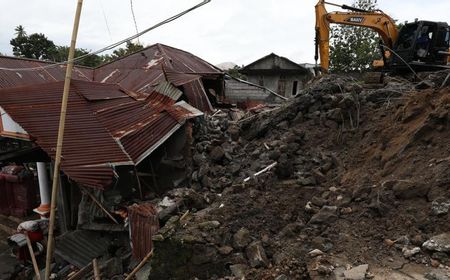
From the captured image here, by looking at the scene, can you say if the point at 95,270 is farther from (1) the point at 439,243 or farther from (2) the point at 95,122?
(1) the point at 439,243

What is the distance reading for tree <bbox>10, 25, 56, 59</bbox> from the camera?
36.3 meters

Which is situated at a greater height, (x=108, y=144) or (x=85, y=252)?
(x=108, y=144)

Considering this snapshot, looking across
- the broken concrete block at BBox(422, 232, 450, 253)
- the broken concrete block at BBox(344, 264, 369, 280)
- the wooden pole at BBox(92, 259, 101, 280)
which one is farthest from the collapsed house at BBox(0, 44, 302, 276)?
the broken concrete block at BBox(422, 232, 450, 253)

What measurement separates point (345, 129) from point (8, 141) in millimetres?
7085

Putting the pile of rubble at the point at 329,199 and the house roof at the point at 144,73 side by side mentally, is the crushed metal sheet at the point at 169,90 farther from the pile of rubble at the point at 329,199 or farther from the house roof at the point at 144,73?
the pile of rubble at the point at 329,199

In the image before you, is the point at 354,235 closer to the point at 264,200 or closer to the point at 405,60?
the point at 264,200

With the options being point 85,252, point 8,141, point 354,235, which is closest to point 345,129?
point 354,235

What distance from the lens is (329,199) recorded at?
4.54 m

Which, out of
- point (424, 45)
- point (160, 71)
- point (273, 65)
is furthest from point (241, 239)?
point (273, 65)

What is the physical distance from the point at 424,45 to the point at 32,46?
3856cm

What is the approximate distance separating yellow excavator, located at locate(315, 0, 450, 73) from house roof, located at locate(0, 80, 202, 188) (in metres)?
4.82

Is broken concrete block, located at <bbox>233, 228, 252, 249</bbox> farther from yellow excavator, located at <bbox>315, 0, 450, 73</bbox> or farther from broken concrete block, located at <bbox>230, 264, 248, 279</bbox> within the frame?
yellow excavator, located at <bbox>315, 0, 450, 73</bbox>

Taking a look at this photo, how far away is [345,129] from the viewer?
6660 millimetres

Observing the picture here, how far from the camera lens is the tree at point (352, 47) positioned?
23.2 meters
